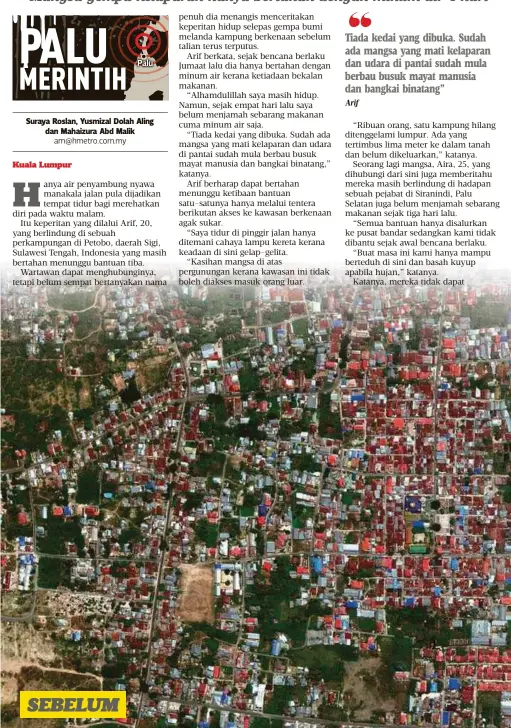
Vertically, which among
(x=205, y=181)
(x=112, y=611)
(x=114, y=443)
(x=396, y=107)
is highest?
(x=396, y=107)

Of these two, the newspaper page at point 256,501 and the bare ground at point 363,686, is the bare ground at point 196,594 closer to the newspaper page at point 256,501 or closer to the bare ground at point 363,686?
the newspaper page at point 256,501

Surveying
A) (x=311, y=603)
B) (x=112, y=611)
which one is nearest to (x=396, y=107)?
(x=311, y=603)

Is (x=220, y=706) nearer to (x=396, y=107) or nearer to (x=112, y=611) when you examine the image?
(x=112, y=611)

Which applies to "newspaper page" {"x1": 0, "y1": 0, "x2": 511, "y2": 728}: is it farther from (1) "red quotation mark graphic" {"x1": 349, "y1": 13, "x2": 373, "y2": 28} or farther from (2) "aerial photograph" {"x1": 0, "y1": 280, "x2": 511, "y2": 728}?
(1) "red quotation mark graphic" {"x1": 349, "y1": 13, "x2": 373, "y2": 28}

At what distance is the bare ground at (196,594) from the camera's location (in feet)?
37.1

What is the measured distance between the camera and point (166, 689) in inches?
445

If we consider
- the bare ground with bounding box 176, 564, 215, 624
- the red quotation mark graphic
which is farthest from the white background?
the bare ground with bounding box 176, 564, 215, 624

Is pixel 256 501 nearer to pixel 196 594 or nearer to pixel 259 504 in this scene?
pixel 259 504

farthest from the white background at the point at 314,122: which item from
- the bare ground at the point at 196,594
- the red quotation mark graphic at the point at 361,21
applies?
the bare ground at the point at 196,594

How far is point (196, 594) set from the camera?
1135 centimetres

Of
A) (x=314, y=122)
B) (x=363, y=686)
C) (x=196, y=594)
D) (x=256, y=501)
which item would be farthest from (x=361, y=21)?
(x=363, y=686)

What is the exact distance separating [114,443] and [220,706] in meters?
5.69

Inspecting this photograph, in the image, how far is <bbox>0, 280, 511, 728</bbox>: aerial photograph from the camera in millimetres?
11164

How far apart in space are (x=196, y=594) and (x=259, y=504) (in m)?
2.23
